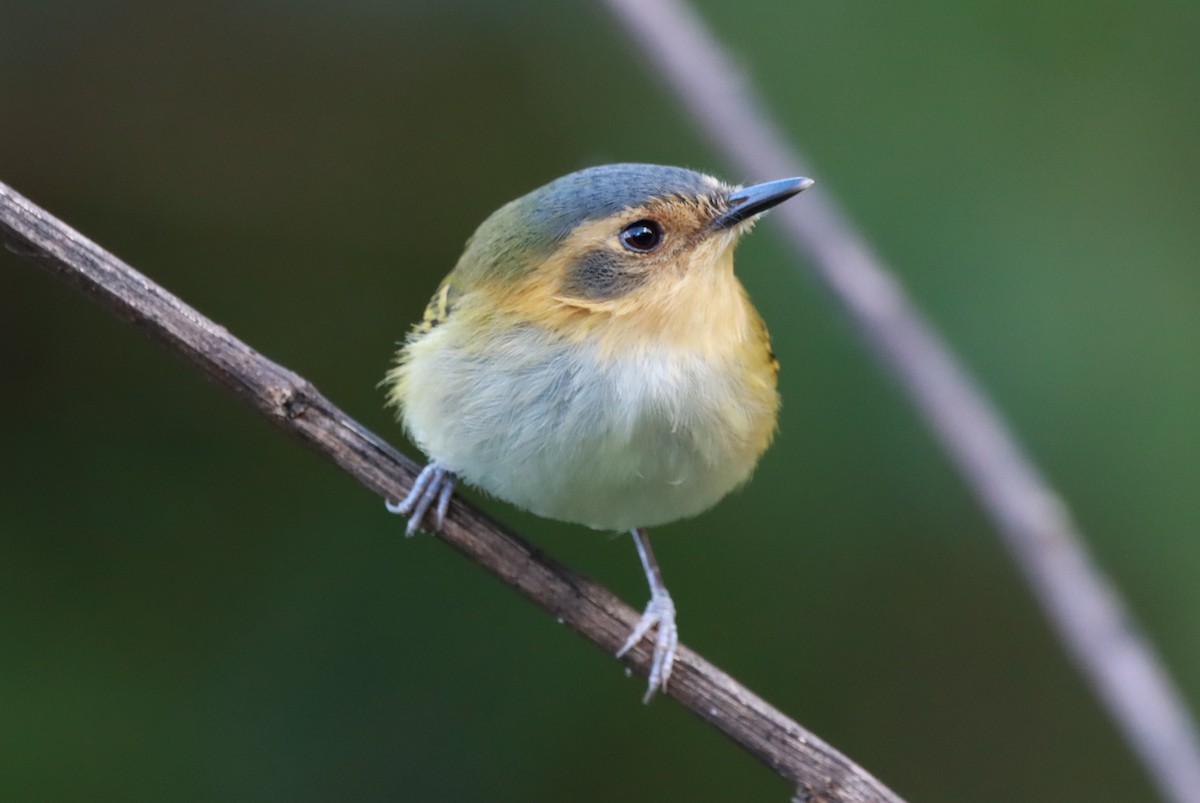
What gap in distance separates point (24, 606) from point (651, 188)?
2.79m

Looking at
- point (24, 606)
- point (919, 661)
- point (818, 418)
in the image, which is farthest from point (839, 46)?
point (24, 606)

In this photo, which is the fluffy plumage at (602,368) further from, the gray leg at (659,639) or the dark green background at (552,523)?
the dark green background at (552,523)

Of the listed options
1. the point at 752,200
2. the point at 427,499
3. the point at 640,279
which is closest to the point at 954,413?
the point at 752,200

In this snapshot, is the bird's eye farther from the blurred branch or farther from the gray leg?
the gray leg

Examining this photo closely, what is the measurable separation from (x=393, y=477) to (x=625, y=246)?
83cm

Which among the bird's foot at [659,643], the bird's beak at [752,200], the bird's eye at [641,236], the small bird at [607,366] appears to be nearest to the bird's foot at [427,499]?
the small bird at [607,366]

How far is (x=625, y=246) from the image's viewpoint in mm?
3084

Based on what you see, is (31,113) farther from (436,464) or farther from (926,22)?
(926,22)

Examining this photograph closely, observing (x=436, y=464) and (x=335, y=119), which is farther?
(x=335, y=119)

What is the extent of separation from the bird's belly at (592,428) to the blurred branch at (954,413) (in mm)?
415

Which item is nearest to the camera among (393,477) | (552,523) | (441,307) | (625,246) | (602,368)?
(393,477)

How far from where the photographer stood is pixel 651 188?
3121mm

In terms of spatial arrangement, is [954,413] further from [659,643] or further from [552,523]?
[552,523]

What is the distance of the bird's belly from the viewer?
2938 mm
